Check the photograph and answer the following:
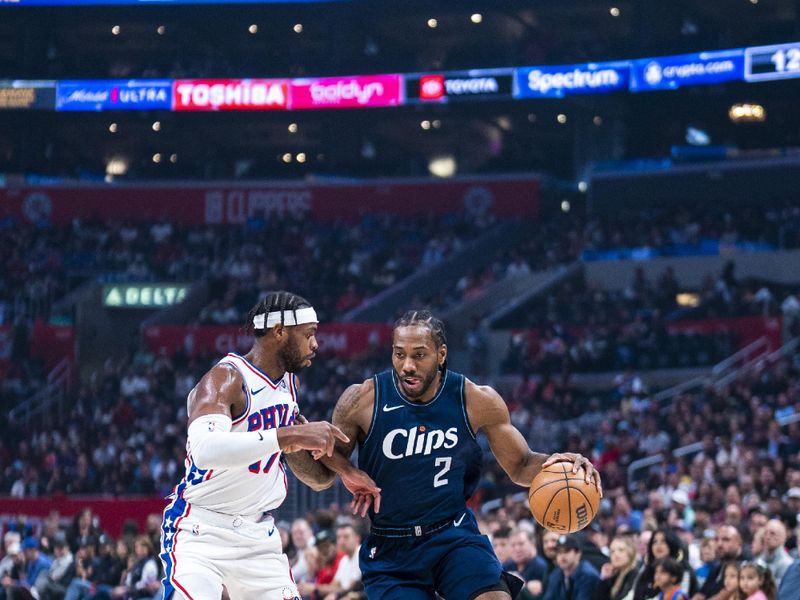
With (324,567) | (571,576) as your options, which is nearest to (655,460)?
(324,567)

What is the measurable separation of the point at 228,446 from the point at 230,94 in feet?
107

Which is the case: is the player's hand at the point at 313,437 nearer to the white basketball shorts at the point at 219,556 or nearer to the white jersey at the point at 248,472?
the white jersey at the point at 248,472

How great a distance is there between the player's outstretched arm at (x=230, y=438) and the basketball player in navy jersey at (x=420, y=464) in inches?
16.0

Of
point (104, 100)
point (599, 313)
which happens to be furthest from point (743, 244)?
point (104, 100)

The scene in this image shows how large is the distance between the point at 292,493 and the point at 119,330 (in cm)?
1532

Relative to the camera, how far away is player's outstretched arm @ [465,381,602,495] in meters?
7.23

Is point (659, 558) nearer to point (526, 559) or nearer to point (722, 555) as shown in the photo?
point (722, 555)

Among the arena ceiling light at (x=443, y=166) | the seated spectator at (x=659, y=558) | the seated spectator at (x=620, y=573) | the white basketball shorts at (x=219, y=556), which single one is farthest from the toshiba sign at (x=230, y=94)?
the white basketball shorts at (x=219, y=556)

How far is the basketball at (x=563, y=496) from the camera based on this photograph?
283 inches

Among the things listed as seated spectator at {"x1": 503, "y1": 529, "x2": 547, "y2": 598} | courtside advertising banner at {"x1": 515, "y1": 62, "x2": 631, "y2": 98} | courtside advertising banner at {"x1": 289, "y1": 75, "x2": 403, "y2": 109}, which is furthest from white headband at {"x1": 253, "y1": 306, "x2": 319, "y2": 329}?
courtside advertising banner at {"x1": 289, "y1": 75, "x2": 403, "y2": 109}

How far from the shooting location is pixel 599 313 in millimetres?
29109

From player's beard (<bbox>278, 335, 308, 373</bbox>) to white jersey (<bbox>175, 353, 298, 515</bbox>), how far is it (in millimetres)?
120

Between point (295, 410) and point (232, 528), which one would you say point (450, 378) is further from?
point (232, 528)

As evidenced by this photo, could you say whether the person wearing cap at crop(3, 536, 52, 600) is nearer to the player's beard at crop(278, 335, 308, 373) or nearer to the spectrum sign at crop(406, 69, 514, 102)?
the player's beard at crop(278, 335, 308, 373)
